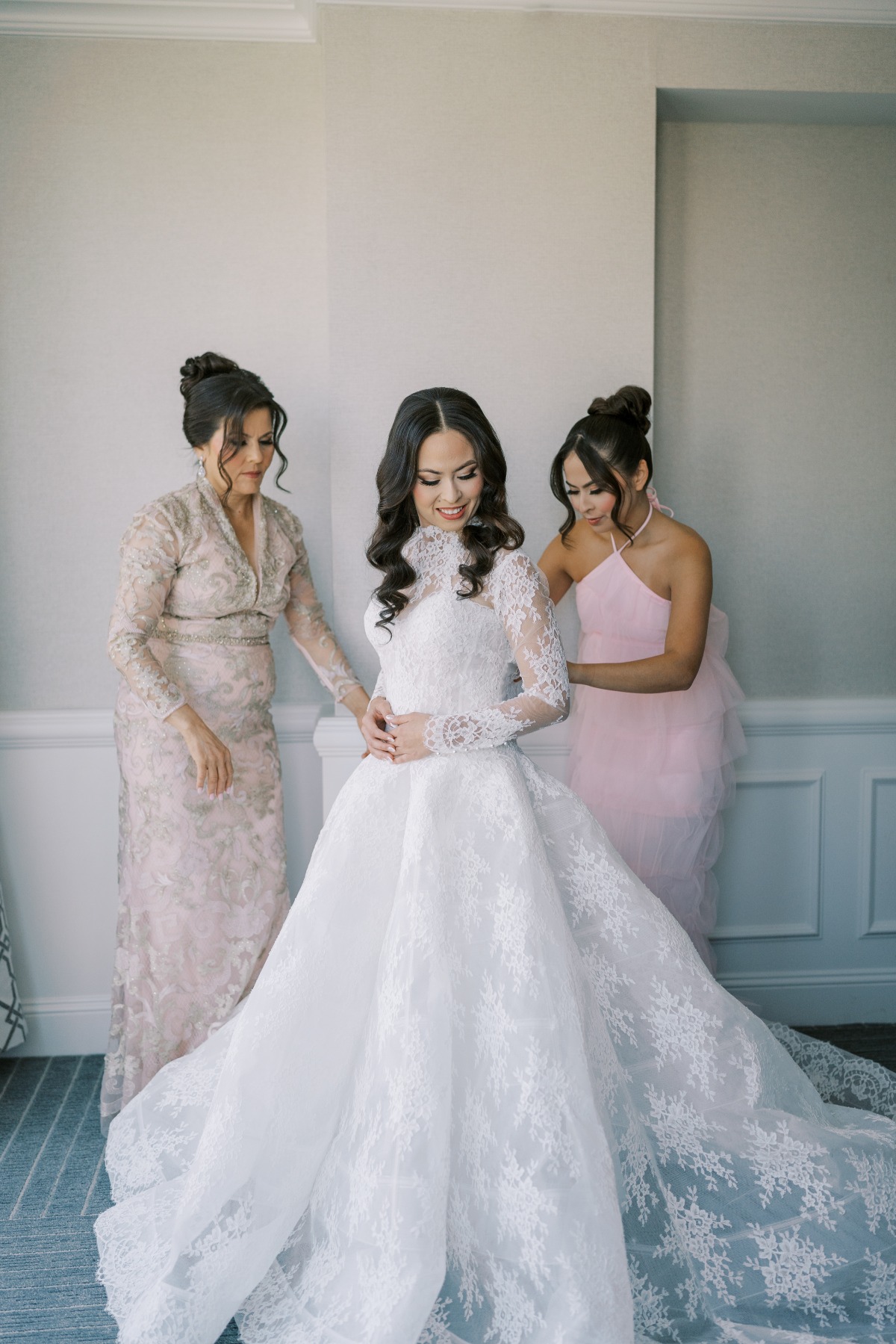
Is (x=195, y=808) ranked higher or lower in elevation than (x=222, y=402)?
lower

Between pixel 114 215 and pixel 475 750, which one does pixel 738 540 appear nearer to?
pixel 475 750

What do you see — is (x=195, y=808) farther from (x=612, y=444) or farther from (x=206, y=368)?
(x=612, y=444)

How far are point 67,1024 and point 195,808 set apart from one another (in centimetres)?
105

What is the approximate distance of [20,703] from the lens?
326 cm

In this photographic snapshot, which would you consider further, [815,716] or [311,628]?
[815,716]

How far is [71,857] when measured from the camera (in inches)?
128

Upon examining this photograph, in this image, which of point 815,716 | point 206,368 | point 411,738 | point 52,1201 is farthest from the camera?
point 815,716

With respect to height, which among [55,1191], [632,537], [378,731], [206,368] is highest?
[206,368]

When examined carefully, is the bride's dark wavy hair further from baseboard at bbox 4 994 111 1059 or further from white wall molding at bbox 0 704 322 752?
baseboard at bbox 4 994 111 1059

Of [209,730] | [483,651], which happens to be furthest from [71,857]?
[483,651]

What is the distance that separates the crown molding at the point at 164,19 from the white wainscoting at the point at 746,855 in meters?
Result: 1.99

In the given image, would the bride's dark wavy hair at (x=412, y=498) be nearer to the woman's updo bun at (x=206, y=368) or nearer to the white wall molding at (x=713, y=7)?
the woman's updo bun at (x=206, y=368)

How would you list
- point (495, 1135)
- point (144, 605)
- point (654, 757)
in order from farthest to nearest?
point (654, 757) → point (144, 605) → point (495, 1135)

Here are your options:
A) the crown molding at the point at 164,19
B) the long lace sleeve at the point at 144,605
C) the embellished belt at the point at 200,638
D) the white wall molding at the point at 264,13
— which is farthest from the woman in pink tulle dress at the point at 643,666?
the crown molding at the point at 164,19
